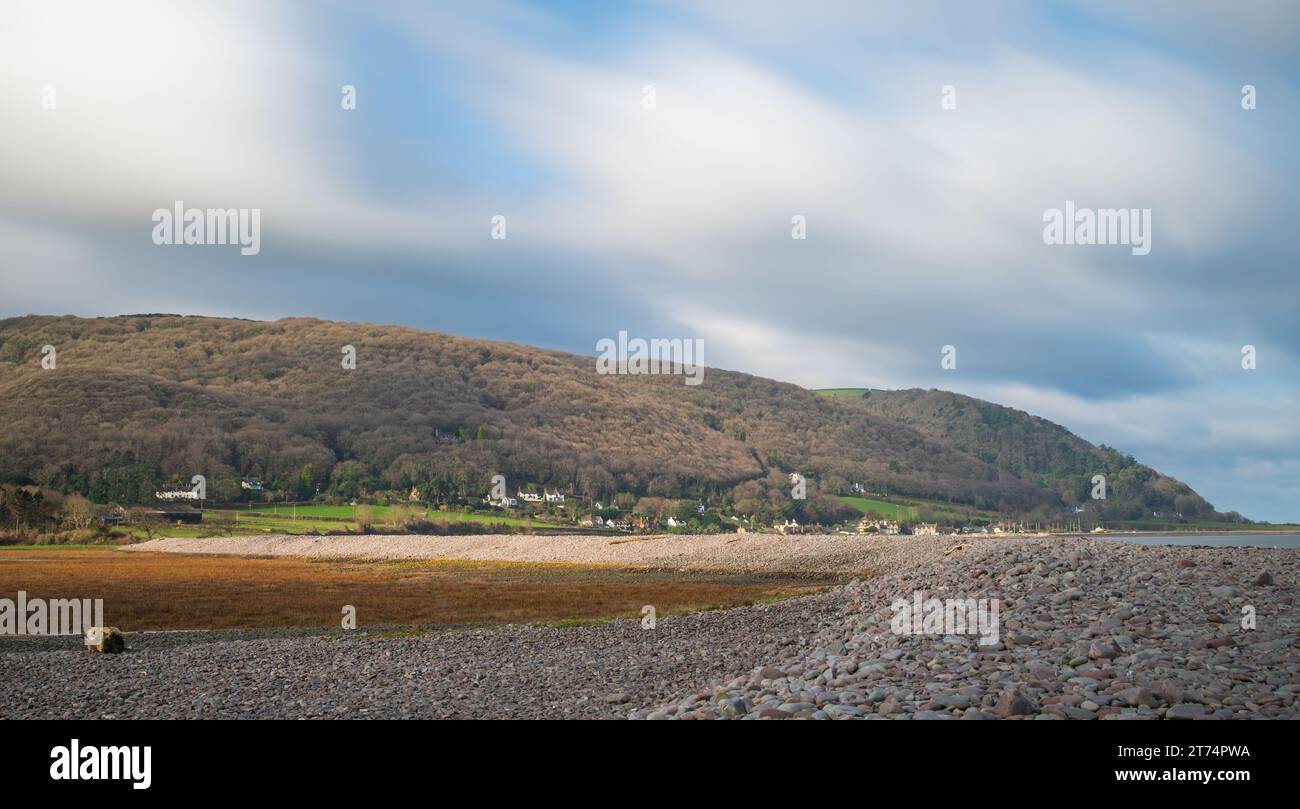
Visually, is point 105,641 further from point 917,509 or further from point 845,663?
point 917,509

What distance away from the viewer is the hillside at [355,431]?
11506 cm

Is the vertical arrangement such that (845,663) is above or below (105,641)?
above

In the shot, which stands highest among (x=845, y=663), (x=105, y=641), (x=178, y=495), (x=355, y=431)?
(x=355, y=431)

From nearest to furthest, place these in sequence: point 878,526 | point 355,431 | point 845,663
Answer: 1. point 845,663
2. point 878,526
3. point 355,431

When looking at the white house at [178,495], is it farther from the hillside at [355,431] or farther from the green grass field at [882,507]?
the green grass field at [882,507]

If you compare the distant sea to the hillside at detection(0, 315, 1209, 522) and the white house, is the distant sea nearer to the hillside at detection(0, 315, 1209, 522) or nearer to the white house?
the hillside at detection(0, 315, 1209, 522)

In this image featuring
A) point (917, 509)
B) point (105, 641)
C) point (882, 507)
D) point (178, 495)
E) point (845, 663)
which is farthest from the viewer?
point (917, 509)

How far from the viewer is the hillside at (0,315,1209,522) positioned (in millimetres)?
115062

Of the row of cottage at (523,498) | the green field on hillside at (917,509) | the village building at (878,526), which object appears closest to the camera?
the row of cottage at (523,498)

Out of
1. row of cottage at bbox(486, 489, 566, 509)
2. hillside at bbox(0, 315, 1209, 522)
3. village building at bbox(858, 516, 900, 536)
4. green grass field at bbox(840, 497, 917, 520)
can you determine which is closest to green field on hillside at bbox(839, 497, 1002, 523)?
green grass field at bbox(840, 497, 917, 520)

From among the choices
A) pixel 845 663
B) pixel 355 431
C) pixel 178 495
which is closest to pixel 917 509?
pixel 355 431

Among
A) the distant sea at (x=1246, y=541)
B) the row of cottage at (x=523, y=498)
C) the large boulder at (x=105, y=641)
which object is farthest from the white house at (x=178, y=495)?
the distant sea at (x=1246, y=541)

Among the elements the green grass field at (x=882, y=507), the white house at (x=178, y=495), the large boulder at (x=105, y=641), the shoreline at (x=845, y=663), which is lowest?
the green grass field at (x=882, y=507)

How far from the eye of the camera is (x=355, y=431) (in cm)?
14625
